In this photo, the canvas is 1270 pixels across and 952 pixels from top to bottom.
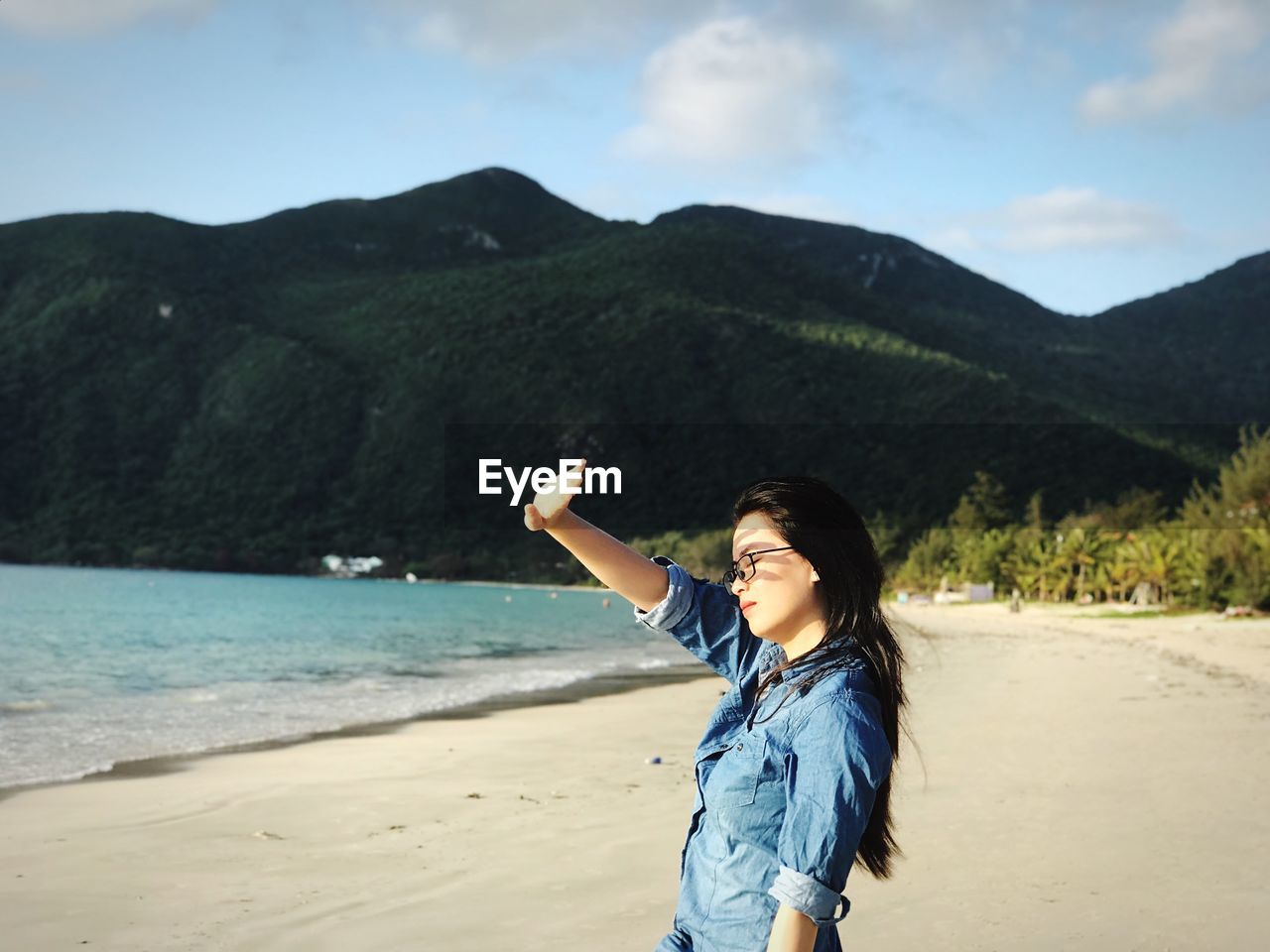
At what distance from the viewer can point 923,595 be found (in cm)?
5662

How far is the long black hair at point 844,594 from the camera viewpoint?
81.1 inches

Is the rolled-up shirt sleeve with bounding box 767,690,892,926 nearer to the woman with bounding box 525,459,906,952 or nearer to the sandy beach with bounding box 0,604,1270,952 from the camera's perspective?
the woman with bounding box 525,459,906,952

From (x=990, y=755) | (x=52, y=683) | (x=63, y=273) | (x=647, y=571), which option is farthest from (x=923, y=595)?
(x=63, y=273)

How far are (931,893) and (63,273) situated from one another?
115 meters

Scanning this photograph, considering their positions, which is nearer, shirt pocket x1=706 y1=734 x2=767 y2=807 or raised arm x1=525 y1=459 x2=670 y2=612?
shirt pocket x1=706 y1=734 x2=767 y2=807

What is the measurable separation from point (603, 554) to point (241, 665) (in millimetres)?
22039

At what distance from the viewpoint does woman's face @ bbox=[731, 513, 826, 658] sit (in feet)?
6.99

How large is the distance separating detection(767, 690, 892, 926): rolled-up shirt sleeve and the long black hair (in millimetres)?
153

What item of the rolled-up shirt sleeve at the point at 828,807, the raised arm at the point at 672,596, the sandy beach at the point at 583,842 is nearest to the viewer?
the rolled-up shirt sleeve at the point at 828,807

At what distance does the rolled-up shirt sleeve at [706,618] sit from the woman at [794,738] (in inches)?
4.0

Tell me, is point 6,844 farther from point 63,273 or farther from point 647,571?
point 63,273

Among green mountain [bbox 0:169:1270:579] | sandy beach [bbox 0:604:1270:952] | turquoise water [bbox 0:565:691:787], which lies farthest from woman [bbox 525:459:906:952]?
green mountain [bbox 0:169:1270:579]

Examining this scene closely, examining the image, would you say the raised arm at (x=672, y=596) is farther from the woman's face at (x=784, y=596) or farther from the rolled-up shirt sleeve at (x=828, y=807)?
the rolled-up shirt sleeve at (x=828, y=807)

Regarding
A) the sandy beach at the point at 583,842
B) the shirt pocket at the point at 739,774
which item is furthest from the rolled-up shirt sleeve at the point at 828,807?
the sandy beach at the point at 583,842
